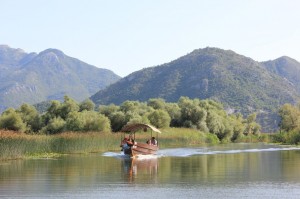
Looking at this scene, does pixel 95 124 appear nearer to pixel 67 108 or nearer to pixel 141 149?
pixel 67 108

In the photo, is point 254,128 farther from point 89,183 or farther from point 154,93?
point 89,183

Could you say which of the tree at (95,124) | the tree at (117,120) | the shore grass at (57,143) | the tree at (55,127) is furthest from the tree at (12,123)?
the shore grass at (57,143)

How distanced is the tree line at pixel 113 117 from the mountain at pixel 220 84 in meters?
56.7

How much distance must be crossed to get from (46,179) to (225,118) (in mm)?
82279

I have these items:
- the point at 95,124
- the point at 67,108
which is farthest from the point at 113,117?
the point at 95,124

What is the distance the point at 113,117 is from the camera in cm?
8294

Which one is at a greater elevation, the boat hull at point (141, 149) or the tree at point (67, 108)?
the tree at point (67, 108)

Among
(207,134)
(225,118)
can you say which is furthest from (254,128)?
(207,134)

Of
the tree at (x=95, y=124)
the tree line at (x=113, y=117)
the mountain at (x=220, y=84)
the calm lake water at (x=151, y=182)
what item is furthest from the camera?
the mountain at (x=220, y=84)

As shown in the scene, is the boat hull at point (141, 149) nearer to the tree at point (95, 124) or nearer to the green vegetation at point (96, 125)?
the green vegetation at point (96, 125)

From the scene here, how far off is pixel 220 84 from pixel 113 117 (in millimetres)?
95157

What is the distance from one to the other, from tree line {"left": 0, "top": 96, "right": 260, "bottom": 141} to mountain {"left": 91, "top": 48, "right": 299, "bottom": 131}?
186 feet

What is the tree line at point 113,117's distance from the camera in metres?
72.9

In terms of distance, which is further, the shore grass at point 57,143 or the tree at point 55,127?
the tree at point 55,127
